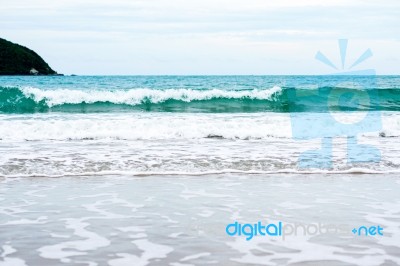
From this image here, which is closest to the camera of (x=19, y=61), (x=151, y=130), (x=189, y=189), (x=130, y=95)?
(x=189, y=189)

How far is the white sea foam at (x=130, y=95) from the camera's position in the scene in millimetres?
22141

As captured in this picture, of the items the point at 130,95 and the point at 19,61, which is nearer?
the point at 130,95

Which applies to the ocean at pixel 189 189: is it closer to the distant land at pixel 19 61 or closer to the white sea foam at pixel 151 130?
the white sea foam at pixel 151 130

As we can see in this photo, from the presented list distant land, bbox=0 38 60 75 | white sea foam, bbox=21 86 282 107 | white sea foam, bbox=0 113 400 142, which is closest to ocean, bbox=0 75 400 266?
white sea foam, bbox=0 113 400 142

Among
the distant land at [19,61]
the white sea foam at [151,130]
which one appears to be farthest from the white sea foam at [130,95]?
the distant land at [19,61]

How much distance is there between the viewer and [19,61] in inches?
3260

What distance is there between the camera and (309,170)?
319 inches

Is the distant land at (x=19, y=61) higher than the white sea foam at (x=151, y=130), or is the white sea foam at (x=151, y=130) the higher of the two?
the distant land at (x=19, y=61)

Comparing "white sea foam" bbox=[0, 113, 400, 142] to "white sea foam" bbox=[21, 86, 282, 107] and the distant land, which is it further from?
the distant land

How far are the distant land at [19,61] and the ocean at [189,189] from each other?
2776 inches

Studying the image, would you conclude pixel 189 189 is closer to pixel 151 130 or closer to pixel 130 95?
pixel 151 130

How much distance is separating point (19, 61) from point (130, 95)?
6495 centimetres

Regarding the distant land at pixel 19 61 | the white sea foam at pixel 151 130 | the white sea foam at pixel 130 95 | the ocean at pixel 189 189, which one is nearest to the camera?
the ocean at pixel 189 189

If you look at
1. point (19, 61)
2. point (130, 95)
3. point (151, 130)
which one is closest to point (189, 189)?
point (151, 130)
